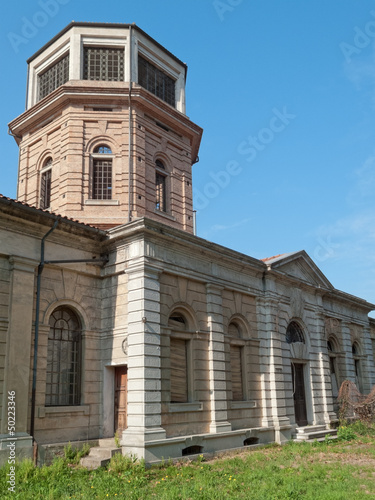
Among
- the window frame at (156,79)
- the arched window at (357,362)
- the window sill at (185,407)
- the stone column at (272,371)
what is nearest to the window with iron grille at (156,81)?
the window frame at (156,79)

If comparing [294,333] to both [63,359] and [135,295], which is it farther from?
[63,359]

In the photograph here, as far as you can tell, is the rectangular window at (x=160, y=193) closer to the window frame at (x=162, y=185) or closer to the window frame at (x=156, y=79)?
the window frame at (x=162, y=185)

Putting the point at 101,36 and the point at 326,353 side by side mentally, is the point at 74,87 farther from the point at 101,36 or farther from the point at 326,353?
the point at 326,353

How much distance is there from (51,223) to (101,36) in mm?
10599

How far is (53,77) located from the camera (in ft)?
70.2

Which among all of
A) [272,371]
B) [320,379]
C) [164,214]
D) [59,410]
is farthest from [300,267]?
[59,410]

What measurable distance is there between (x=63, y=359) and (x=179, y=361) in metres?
3.49

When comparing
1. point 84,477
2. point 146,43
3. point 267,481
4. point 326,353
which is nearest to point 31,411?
point 84,477

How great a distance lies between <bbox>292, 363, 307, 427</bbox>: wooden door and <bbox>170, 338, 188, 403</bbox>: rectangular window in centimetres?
679

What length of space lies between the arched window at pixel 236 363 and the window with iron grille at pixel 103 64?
1124cm

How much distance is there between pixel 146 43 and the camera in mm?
21438

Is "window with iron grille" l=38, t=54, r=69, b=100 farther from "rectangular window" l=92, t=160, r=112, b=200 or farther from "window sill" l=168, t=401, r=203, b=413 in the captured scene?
"window sill" l=168, t=401, r=203, b=413

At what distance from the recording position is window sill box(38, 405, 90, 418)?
12.9 m

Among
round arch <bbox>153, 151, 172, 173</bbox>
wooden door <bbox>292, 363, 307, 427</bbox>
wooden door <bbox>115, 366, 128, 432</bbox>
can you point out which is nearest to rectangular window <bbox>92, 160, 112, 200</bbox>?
round arch <bbox>153, 151, 172, 173</bbox>
